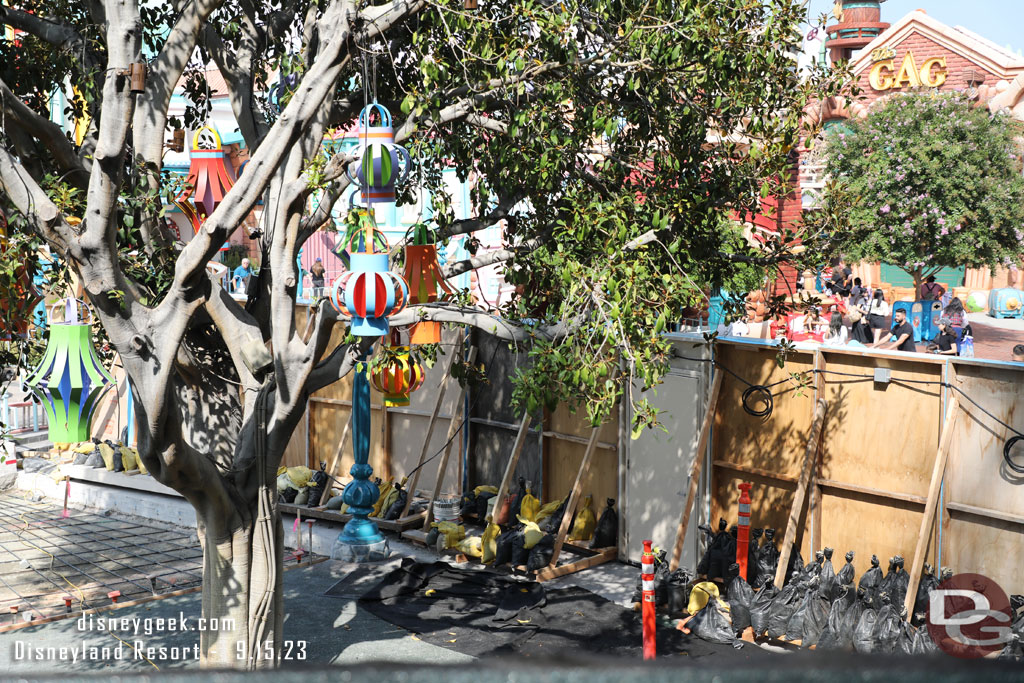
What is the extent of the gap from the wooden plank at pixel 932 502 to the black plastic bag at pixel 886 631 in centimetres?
53

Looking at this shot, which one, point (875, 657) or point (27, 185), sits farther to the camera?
→ point (27, 185)

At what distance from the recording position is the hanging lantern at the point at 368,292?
7.50m

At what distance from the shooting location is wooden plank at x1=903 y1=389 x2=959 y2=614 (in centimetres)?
991

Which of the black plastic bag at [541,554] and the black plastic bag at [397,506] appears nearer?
the black plastic bag at [541,554]

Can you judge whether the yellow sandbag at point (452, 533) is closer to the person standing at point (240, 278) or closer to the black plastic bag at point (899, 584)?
the black plastic bag at point (899, 584)

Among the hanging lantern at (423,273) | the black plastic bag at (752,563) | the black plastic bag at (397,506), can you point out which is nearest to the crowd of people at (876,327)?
the black plastic bag at (397,506)

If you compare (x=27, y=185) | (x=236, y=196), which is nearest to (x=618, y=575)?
(x=236, y=196)

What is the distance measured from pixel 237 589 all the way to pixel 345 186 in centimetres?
368

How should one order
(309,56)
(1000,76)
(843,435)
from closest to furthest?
(309,56), (843,435), (1000,76)

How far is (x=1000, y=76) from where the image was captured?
33.3m

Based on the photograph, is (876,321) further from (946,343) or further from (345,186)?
(345,186)

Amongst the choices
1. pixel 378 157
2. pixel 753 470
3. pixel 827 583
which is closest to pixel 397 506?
pixel 753 470

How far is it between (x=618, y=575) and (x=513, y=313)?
4.64m

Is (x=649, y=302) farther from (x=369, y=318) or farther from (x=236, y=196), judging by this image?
(x=236, y=196)
